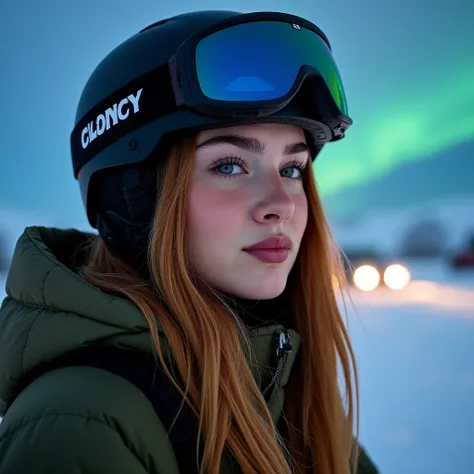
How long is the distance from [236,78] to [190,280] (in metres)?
0.76

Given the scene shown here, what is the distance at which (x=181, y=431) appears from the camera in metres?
1.15

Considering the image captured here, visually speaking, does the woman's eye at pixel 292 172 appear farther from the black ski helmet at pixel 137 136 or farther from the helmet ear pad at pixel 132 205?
the helmet ear pad at pixel 132 205

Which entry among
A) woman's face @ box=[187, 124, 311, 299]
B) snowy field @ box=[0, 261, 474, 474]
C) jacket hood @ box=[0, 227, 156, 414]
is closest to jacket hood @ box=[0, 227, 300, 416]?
jacket hood @ box=[0, 227, 156, 414]

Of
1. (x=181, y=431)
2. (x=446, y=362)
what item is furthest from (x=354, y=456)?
(x=446, y=362)

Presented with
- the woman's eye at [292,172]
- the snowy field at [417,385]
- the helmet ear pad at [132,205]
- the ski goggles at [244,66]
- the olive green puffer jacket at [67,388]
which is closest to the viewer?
the olive green puffer jacket at [67,388]

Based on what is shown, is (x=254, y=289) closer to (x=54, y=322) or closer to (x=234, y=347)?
(x=234, y=347)

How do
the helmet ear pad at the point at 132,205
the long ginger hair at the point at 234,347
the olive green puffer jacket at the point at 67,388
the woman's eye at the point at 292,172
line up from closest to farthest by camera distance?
the olive green puffer jacket at the point at 67,388 → the long ginger hair at the point at 234,347 → the helmet ear pad at the point at 132,205 → the woman's eye at the point at 292,172

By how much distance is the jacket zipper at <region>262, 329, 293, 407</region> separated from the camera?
59.9 inches

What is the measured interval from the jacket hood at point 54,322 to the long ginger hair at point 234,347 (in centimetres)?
7

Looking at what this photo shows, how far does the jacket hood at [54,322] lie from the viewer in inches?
46.7

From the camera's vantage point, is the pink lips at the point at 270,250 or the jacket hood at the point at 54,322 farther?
the pink lips at the point at 270,250

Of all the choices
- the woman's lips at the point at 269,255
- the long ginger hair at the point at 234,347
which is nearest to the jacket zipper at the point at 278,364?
the long ginger hair at the point at 234,347

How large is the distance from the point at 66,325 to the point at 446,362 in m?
4.17

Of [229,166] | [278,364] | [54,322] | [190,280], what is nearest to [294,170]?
[229,166]
